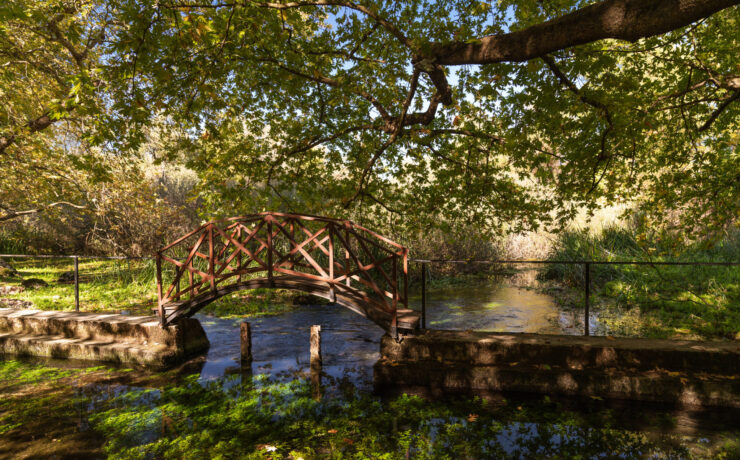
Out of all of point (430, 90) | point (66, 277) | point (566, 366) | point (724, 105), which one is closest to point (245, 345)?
point (566, 366)

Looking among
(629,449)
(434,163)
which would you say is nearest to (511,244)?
(434,163)

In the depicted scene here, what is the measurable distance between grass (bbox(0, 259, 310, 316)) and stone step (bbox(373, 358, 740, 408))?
6.40 m

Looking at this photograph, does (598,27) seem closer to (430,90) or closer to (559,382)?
(559,382)

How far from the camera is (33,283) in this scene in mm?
13914

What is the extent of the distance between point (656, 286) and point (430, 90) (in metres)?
8.14

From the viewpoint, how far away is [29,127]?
9.93 metres

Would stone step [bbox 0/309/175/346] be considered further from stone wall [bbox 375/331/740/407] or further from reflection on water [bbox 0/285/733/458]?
stone wall [bbox 375/331/740/407]

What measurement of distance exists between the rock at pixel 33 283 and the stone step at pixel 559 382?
1355 centimetres

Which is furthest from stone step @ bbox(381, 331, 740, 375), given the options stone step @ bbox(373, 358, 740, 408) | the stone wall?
stone step @ bbox(373, 358, 740, 408)

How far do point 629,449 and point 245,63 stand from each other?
9.15m

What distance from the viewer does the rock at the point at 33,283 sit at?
13639 mm

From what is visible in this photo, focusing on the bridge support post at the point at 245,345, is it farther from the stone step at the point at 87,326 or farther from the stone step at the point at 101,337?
the stone step at the point at 87,326

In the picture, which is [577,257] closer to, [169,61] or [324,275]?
[324,275]

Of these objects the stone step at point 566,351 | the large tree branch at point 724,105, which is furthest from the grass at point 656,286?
the stone step at point 566,351
